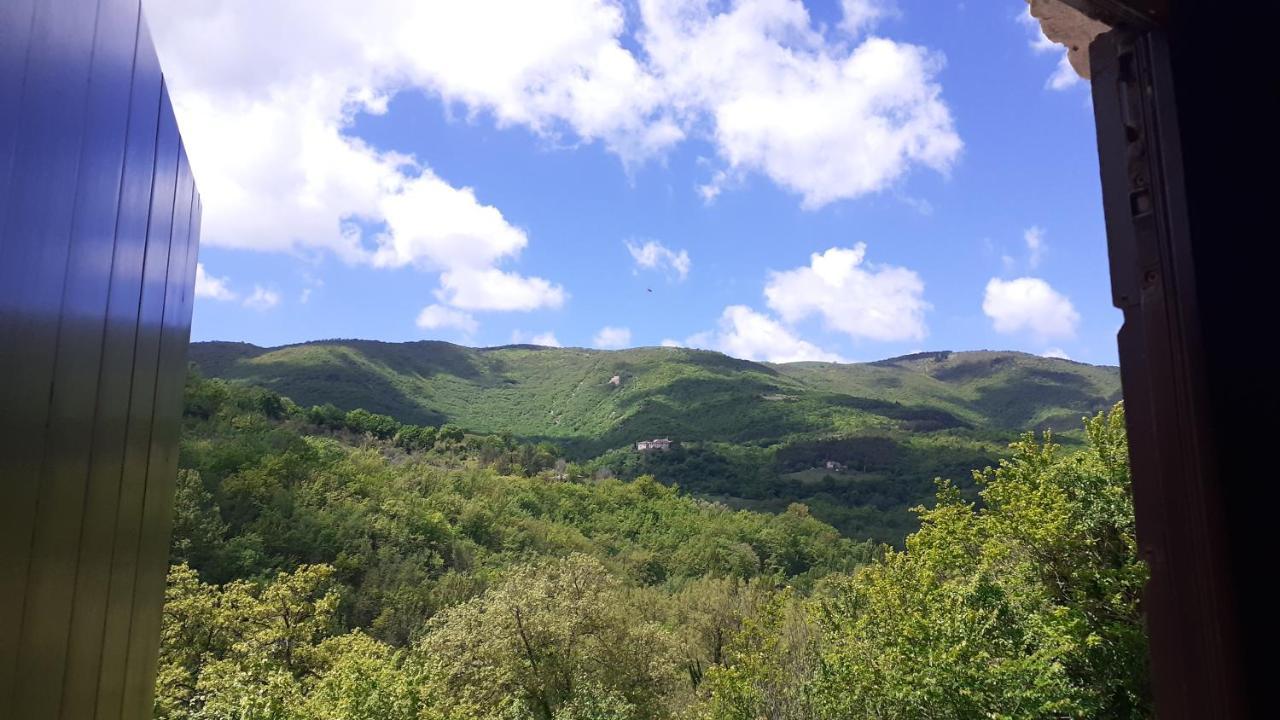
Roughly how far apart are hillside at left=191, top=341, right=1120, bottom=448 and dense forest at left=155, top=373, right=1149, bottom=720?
172 ft

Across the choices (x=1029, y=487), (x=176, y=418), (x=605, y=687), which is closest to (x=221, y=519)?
(x=605, y=687)

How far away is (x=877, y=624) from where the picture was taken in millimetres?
16141

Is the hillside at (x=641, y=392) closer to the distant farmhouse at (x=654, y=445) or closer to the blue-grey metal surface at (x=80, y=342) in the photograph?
the distant farmhouse at (x=654, y=445)

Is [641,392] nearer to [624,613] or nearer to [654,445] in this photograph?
[654,445]

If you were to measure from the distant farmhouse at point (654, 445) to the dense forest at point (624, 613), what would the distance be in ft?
156

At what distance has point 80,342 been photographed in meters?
2.00

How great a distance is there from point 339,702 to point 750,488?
247 feet

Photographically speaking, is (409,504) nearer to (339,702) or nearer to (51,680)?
(339,702)

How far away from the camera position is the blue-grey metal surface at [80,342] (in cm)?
159

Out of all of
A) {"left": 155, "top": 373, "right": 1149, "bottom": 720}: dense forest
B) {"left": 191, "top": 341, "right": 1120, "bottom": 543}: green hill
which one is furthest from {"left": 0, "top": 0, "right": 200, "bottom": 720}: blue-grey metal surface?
{"left": 191, "top": 341, "right": 1120, "bottom": 543}: green hill

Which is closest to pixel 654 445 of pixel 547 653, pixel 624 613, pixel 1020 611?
pixel 624 613

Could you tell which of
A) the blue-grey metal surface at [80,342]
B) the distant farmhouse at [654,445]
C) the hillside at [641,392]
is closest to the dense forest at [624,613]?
the blue-grey metal surface at [80,342]

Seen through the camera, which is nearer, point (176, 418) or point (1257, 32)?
point (1257, 32)

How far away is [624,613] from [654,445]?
250ft
